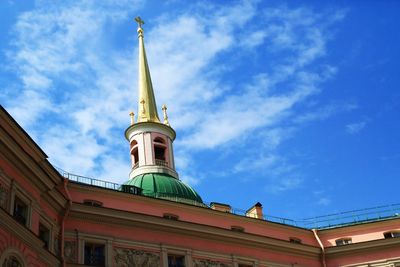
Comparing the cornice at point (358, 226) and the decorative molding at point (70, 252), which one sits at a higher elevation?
the cornice at point (358, 226)

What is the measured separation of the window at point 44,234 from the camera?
93.2ft

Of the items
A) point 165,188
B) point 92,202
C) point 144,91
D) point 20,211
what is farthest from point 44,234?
point 144,91

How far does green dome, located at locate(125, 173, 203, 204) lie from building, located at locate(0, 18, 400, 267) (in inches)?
2.7

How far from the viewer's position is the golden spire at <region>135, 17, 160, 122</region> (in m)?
51.3

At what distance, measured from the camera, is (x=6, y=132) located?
82.4ft

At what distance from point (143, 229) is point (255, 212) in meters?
9.72

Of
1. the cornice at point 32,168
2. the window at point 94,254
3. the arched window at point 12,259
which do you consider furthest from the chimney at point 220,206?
the arched window at point 12,259

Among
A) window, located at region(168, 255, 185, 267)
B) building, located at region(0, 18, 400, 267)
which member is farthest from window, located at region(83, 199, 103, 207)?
window, located at region(168, 255, 185, 267)

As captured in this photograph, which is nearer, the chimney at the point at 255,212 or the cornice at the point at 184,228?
the cornice at the point at 184,228

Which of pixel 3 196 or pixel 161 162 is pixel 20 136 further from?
pixel 161 162

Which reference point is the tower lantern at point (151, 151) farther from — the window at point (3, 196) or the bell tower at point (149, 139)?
the window at point (3, 196)

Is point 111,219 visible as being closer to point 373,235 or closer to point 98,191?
point 98,191

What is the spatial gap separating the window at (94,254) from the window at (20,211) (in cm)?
600

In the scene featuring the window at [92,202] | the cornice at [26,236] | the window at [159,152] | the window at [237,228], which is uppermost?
the window at [159,152]
